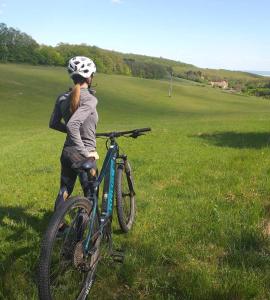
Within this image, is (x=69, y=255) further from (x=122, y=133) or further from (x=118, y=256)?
(x=122, y=133)

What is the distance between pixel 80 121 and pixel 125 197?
2.00 m

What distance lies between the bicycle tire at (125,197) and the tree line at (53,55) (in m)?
133

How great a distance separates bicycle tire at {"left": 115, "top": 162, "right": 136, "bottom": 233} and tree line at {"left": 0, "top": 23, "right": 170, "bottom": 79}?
133 meters

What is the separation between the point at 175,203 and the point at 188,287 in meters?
3.84

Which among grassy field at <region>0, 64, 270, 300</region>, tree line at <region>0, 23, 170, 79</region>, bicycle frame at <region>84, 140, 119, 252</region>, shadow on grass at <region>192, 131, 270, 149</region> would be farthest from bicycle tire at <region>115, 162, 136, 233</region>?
tree line at <region>0, 23, 170, 79</region>

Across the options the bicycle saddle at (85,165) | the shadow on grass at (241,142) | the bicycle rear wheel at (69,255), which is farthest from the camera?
the shadow on grass at (241,142)

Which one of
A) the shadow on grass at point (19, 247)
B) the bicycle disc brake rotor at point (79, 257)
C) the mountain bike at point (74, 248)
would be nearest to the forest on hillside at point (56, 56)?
the shadow on grass at point (19, 247)

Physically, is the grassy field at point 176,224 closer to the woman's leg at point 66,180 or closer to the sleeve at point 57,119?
the woman's leg at point 66,180

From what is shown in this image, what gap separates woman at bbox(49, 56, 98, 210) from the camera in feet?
18.8

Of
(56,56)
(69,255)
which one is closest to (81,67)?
(69,255)

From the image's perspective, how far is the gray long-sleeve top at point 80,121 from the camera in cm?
571

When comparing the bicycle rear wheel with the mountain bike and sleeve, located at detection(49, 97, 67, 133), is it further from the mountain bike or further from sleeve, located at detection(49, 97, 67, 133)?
sleeve, located at detection(49, 97, 67, 133)

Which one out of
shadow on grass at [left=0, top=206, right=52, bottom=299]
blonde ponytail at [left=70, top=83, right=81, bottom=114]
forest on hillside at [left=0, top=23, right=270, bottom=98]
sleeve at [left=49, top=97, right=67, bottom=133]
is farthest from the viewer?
forest on hillside at [left=0, top=23, right=270, bottom=98]

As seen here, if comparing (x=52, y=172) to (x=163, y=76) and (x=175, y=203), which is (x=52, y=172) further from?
(x=163, y=76)
